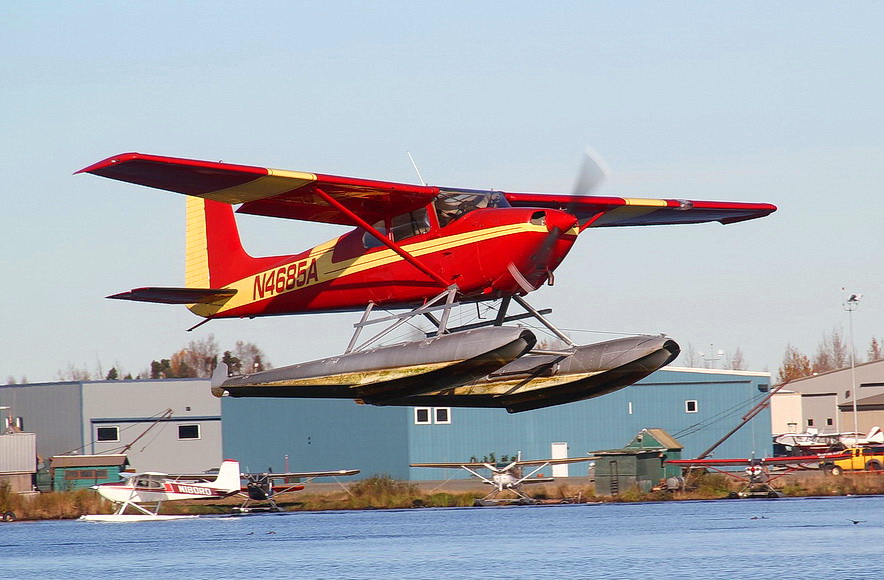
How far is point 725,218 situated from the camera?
22.5 m

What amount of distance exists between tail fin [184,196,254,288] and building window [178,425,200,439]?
32766 millimetres

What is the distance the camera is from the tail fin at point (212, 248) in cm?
2178

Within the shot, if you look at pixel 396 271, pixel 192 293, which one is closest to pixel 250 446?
pixel 192 293

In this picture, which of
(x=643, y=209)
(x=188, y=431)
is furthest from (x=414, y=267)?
(x=188, y=431)

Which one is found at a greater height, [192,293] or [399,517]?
[192,293]

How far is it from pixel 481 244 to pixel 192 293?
248 inches

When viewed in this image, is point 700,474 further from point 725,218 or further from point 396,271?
point 396,271

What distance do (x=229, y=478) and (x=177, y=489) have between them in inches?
75.9

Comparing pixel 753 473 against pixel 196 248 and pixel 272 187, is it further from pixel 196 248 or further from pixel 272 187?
pixel 272 187

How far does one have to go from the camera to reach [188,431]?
182 feet

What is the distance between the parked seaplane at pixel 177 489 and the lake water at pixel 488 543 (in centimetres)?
67

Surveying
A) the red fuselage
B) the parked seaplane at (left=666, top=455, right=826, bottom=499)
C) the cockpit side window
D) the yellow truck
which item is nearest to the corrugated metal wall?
the parked seaplane at (left=666, top=455, right=826, bottom=499)

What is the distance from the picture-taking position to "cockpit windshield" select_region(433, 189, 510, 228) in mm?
17627

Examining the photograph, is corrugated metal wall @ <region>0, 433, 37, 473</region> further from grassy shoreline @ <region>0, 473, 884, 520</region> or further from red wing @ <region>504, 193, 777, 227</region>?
red wing @ <region>504, 193, 777, 227</region>
